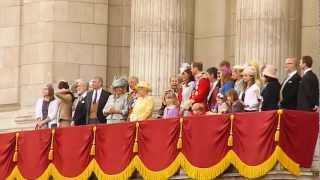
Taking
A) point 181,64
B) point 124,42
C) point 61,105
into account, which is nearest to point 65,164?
point 61,105

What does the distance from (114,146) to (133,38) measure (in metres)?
6.36

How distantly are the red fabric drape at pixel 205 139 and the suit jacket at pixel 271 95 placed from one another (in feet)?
3.21

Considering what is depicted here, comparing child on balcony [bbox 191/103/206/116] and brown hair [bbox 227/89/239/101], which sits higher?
brown hair [bbox 227/89/239/101]

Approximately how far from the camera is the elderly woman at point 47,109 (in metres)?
47.9

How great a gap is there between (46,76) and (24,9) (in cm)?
268

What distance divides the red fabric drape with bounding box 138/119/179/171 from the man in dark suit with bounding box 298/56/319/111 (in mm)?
3666

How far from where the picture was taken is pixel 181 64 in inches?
1935

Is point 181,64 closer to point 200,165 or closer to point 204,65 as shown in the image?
point 204,65

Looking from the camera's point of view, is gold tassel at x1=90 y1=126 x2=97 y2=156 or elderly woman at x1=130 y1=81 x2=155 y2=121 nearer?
elderly woman at x1=130 y1=81 x2=155 y2=121

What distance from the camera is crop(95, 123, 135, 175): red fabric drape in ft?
144

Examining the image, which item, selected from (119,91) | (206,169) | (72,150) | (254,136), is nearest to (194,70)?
(119,91)

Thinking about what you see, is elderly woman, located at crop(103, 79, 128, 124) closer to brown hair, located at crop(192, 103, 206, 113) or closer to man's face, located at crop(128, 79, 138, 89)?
man's face, located at crop(128, 79, 138, 89)

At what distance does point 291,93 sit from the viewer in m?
40.6

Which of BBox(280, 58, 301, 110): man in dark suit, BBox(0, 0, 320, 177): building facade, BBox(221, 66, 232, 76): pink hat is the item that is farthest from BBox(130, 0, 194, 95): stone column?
BBox(280, 58, 301, 110): man in dark suit
